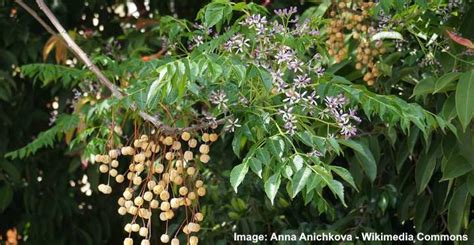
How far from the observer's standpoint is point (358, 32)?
163cm

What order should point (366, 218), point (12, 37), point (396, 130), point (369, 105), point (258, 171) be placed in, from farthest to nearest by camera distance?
point (12, 37) → point (366, 218) → point (396, 130) → point (369, 105) → point (258, 171)

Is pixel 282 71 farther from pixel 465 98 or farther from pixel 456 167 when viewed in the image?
pixel 456 167

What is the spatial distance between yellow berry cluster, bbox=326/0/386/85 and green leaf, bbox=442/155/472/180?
0.24 meters

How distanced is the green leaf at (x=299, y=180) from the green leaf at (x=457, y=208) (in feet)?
1.86

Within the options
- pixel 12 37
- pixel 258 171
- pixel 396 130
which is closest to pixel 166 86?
pixel 258 171

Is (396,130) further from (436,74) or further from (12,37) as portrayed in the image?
(12,37)

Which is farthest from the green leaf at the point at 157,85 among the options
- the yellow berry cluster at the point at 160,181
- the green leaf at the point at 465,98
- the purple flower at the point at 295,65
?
the green leaf at the point at 465,98

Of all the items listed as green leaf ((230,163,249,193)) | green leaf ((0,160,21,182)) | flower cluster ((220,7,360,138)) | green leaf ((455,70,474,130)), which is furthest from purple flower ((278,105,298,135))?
green leaf ((0,160,21,182))

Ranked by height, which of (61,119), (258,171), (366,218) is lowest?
(366,218)

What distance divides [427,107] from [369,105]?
1.53 ft

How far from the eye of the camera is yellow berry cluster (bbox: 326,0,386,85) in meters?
1.63

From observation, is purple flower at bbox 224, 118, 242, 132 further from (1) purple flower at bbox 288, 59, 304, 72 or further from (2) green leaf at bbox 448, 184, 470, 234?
(2) green leaf at bbox 448, 184, 470, 234

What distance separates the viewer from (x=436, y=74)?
65.3 inches

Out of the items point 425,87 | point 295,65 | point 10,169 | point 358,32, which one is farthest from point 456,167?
point 10,169
